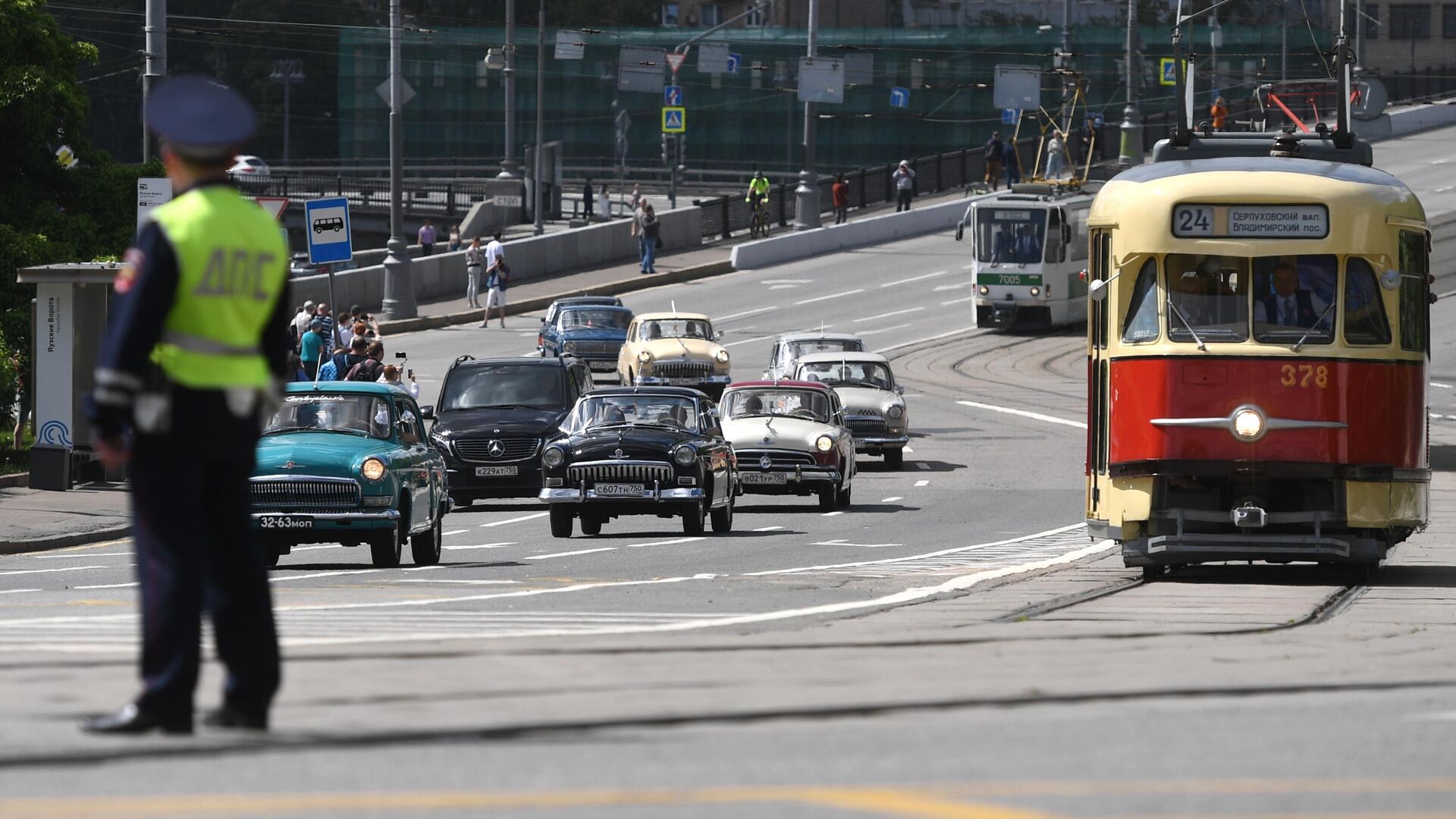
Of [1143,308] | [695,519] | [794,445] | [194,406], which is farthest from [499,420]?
[194,406]

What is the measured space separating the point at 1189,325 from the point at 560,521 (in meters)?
8.43

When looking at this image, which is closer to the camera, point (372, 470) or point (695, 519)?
point (372, 470)

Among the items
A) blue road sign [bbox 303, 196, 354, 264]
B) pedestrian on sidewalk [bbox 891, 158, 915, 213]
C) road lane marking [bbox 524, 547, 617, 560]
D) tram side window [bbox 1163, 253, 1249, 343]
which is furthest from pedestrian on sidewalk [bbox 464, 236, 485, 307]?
tram side window [bbox 1163, 253, 1249, 343]

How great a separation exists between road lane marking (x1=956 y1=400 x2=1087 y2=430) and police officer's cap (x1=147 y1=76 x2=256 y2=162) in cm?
3318

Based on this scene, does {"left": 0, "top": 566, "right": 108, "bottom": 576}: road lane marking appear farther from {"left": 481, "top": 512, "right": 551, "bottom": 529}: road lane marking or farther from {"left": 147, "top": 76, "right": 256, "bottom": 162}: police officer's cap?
{"left": 147, "top": 76, "right": 256, "bottom": 162}: police officer's cap

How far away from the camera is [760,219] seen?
68000 mm

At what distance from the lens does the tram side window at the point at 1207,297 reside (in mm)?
16469

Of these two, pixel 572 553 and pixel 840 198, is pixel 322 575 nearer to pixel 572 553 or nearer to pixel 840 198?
pixel 572 553

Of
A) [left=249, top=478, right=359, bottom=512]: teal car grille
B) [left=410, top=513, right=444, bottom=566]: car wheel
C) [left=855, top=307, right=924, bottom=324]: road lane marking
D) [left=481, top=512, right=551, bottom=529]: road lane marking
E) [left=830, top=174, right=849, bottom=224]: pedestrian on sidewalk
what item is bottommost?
[left=481, top=512, right=551, bottom=529]: road lane marking

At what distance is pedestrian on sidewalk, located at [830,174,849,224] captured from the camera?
225 feet

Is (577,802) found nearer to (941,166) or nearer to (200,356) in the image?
(200,356)

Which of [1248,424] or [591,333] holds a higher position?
[1248,424]

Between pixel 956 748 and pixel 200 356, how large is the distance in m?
2.50

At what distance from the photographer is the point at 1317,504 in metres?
16.1
